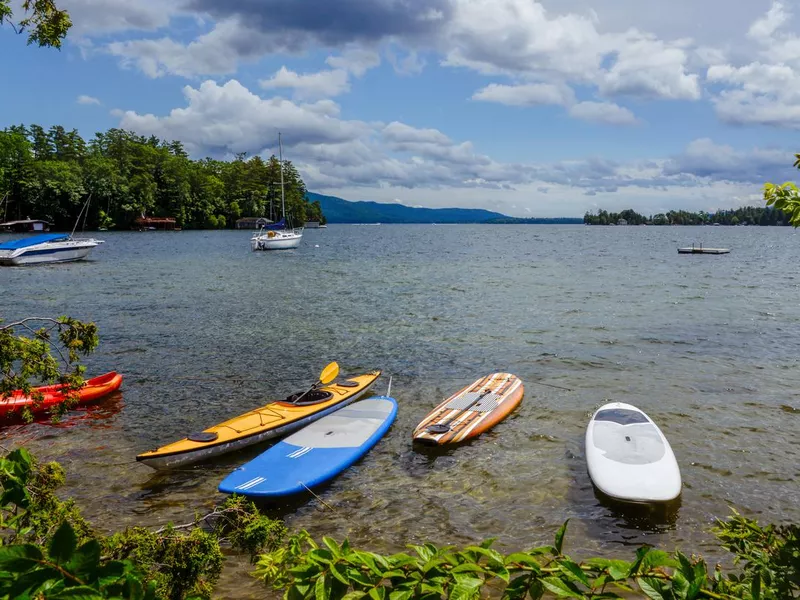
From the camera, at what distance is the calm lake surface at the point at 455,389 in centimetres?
899

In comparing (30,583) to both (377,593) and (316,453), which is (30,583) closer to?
(377,593)

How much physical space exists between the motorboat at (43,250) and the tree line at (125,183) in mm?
35384

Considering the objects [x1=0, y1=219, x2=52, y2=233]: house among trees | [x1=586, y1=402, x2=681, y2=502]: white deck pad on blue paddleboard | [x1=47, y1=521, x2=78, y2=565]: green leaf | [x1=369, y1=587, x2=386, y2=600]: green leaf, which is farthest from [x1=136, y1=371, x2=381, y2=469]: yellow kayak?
[x1=0, y1=219, x2=52, y2=233]: house among trees

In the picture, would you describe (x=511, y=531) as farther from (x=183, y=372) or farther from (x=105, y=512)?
(x=183, y=372)

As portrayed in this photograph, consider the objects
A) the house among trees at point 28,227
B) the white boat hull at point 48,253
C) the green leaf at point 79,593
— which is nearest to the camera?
the green leaf at point 79,593

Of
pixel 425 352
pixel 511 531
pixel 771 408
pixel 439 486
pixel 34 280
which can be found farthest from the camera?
pixel 34 280

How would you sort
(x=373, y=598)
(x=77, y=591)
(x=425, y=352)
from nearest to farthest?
(x=77, y=591), (x=373, y=598), (x=425, y=352)

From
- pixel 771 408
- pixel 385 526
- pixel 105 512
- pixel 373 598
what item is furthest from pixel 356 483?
pixel 771 408

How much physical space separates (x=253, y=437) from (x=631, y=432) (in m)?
7.80

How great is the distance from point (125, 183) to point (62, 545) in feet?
414

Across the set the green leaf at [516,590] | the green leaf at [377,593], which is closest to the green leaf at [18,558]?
the green leaf at [377,593]

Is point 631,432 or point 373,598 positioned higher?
point 373,598

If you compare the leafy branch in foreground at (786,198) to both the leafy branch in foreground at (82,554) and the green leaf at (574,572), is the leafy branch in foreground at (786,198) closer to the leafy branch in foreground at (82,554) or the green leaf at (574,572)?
the green leaf at (574,572)

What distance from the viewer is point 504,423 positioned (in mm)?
12828
